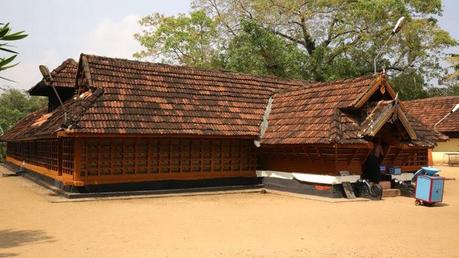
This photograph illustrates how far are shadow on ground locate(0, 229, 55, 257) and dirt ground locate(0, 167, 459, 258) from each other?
16mm

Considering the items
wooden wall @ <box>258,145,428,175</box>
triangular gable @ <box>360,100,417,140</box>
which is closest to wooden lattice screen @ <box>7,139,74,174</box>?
wooden wall @ <box>258,145,428,175</box>

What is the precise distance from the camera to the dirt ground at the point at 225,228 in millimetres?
7191

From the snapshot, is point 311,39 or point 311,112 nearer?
point 311,112

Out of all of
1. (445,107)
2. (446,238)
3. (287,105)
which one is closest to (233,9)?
(445,107)

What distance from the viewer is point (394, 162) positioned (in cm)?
1620

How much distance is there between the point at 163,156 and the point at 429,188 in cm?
791

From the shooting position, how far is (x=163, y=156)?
14.9 meters

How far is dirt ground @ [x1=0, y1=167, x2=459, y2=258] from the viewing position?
7.19m

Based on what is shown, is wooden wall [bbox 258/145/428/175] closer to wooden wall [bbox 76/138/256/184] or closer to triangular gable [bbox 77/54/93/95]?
wooden wall [bbox 76/138/256/184]

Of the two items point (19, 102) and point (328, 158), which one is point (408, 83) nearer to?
point (328, 158)

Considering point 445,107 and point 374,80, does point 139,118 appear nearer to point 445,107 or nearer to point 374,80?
point 374,80

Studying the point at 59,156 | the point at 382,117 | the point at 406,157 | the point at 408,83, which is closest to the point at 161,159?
the point at 59,156

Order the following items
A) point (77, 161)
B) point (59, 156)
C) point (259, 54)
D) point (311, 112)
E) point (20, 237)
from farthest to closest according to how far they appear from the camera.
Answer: point (259, 54) < point (59, 156) < point (311, 112) < point (77, 161) < point (20, 237)

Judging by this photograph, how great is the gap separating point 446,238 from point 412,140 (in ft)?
21.7
